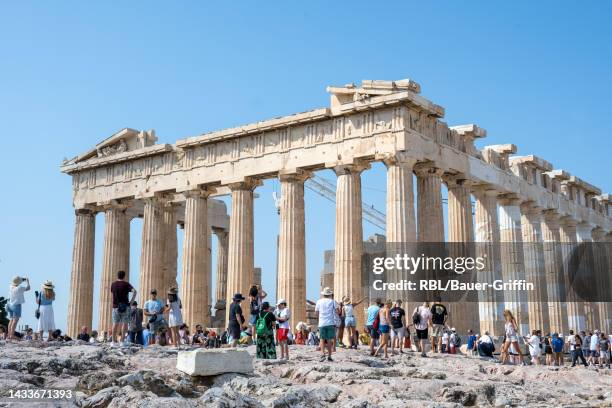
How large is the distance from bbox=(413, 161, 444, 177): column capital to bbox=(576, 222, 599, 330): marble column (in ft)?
50.4

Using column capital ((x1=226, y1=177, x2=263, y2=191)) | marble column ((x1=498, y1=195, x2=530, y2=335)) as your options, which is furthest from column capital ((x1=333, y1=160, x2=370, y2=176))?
marble column ((x1=498, y1=195, x2=530, y2=335))

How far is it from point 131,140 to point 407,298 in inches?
721

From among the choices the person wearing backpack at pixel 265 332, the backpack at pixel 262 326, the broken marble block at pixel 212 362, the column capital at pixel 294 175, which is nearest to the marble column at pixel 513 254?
the column capital at pixel 294 175

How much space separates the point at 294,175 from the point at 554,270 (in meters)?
16.0

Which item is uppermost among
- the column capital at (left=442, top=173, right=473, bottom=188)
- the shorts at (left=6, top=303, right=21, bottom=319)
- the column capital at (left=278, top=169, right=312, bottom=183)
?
the column capital at (left=278, top=169, right=312, bottom=183)

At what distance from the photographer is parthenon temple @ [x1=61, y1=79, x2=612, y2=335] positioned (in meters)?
31.4

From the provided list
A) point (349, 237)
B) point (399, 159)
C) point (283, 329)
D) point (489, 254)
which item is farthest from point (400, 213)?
point (283, 329)

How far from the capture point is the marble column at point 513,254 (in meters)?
36.2

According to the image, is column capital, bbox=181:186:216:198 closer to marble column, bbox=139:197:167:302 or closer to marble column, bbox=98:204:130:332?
marble column, bbox=139:197:167:302

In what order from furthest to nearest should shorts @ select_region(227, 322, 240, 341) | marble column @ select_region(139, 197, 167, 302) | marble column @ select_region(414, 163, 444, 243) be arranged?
marble column @ select_region(139, 197, 167, 302) → marble column @ select_region(414, 163, 444, 243) → shorts @ select_region(227, 322, 240, 341)

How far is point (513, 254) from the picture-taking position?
121ft

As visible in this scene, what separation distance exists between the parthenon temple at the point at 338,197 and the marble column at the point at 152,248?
2.2 inches

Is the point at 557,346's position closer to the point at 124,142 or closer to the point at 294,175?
the point at 294,175

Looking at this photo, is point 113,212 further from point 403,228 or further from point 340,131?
point 403,228
